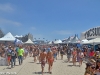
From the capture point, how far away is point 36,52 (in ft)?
55.1

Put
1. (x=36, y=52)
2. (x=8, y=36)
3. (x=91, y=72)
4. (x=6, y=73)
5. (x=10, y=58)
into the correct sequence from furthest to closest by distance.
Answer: (x=8, y=36) < (x=36, y=52) < (x=10, y=58) < (x=6, y=73) < (x=91, y=72)

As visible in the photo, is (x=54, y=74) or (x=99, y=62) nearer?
(x=99, y=62)

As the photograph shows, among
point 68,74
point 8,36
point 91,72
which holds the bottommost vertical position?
point 68,74

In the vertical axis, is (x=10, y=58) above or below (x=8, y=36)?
below

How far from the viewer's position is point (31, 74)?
1082 cm

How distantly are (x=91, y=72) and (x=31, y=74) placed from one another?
18.3ft

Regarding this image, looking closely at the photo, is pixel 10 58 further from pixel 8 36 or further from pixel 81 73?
pixel 8 36

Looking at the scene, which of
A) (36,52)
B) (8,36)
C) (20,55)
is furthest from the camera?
(8,36)

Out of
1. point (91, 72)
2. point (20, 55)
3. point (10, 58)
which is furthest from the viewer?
point (20, 55)

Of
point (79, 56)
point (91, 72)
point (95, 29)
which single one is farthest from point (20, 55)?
point (95, 29)

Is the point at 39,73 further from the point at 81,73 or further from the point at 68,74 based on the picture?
the point at 81,73

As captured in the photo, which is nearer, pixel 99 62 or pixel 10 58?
pixel 99 62

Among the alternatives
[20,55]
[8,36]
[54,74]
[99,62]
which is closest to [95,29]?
[8,36]

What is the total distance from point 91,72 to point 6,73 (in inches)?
240
